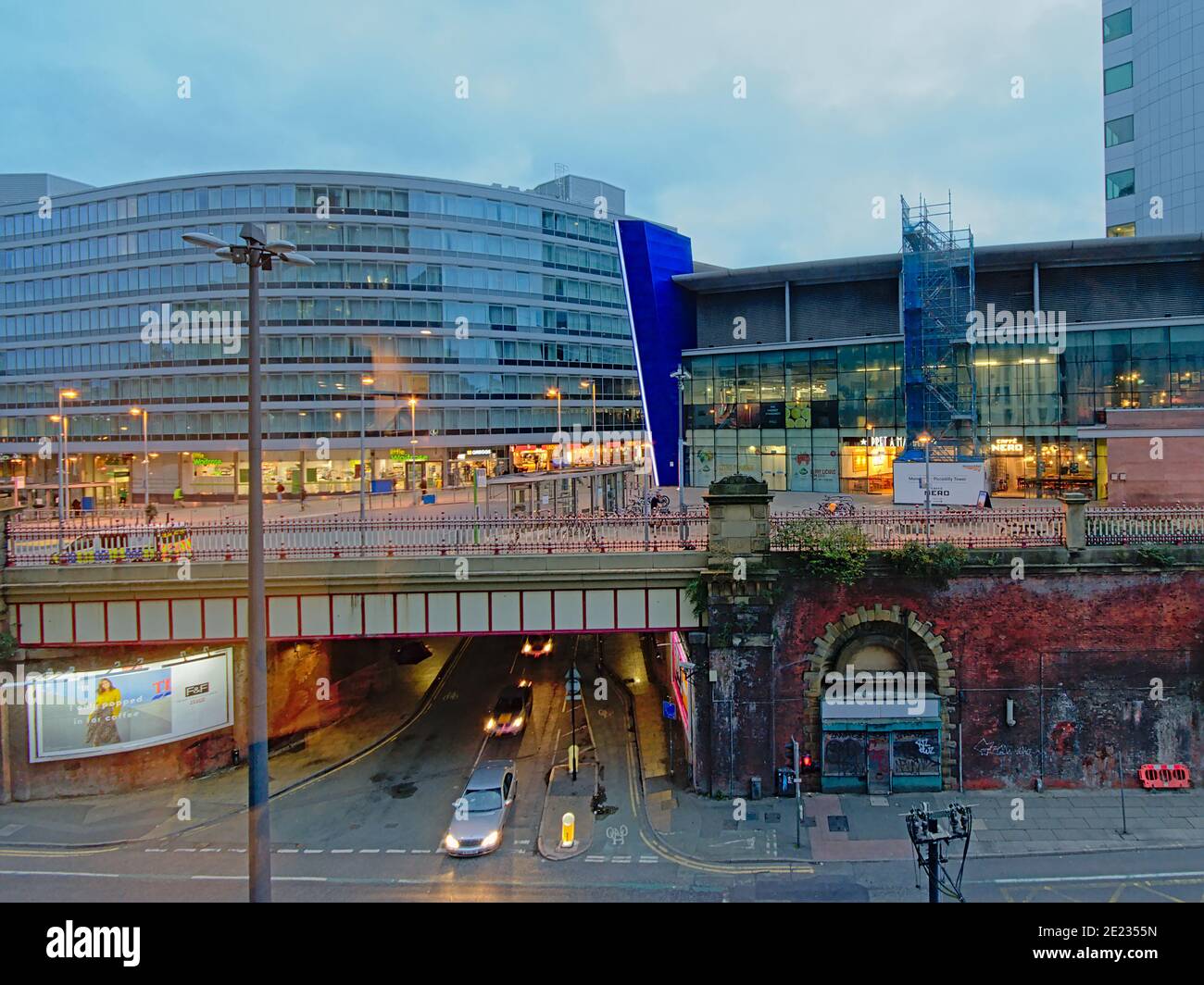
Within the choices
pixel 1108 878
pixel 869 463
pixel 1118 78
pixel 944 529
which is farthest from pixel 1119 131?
pixel 1108 878

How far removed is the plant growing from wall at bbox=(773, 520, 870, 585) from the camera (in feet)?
65.2

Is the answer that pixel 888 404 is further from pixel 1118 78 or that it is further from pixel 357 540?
pixel 1118 78

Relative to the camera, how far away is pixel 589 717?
26719 mm

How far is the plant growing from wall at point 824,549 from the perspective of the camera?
19.9 meters

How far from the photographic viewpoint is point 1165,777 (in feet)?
64.6

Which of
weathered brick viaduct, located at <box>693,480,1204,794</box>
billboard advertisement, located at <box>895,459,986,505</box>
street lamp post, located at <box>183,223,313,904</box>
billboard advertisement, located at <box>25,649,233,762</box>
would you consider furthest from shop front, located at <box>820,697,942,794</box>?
billboard advertisement, located at <box>25,649,233,762</box>

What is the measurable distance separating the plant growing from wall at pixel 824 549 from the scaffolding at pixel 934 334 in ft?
64.1

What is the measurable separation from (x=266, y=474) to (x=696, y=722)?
51551mm

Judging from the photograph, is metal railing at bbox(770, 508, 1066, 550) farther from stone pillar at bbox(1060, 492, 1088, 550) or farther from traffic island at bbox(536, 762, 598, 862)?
traffic island at bbox(536, 762, 598, 862)

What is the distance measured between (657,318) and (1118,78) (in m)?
36.1

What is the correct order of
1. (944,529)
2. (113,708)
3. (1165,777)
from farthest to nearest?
1. (944,529)
2. (113,708)
3. (1165,777)

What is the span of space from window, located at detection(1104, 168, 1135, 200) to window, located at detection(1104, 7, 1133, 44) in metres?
8.60

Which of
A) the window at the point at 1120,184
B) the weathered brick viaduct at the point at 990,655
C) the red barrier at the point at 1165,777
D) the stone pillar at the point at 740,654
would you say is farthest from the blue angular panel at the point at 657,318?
the window at the point at 1120,184

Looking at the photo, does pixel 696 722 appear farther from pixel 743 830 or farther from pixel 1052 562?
pixel 1052 562
